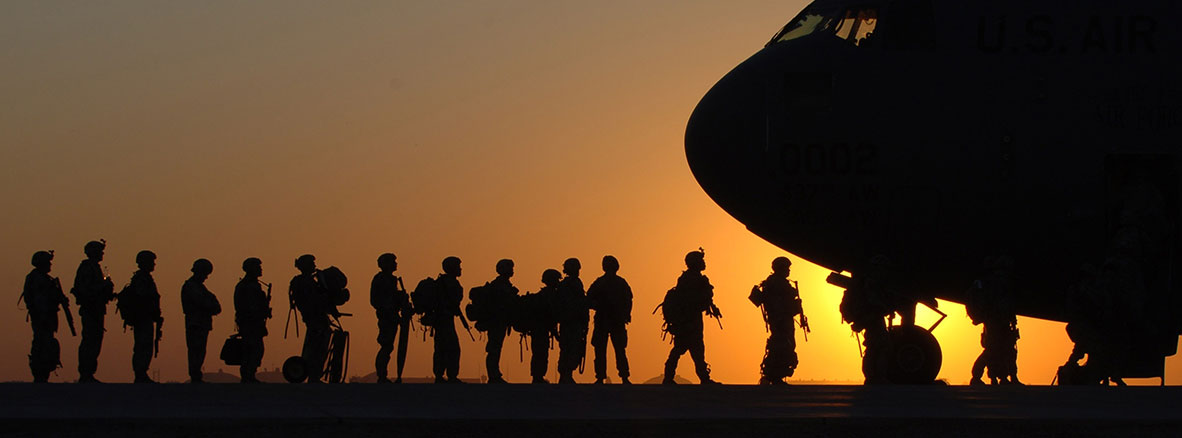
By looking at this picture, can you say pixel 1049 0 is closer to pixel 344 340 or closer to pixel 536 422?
pixel 344 340

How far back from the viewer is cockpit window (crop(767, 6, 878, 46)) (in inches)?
759

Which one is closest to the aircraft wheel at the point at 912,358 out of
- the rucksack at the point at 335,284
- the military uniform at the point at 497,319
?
the military uniform at the point at 497,319

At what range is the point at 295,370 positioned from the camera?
62.3ft

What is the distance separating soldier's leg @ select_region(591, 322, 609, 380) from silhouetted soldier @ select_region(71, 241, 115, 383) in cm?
634

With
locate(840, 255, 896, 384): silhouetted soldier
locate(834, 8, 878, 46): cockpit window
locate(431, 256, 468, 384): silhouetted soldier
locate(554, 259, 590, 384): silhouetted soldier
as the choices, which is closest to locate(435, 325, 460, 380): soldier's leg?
locate(431, 256, 468, 384): silhouetted soldier

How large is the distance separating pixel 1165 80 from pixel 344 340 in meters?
10.5

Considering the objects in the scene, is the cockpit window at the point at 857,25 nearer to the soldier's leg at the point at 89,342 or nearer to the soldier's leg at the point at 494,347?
the soldier's leg at the point at 494,347

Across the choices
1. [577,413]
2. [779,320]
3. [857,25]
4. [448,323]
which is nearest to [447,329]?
[448,323]

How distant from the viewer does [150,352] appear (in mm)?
19344

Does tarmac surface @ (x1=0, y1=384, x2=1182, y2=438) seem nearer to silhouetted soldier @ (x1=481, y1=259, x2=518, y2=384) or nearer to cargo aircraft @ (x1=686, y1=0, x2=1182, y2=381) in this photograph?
cargo aircraft @ (x1=686, y1=0, x2=1182, y2=381)

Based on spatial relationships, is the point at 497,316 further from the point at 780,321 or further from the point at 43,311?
the point at 43,311

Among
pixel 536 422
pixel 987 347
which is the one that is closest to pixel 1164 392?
pixel 987 347

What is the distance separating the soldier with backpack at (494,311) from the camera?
70.0 feet

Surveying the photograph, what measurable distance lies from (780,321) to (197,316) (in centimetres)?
749
